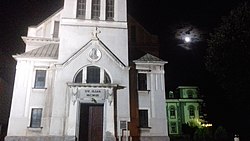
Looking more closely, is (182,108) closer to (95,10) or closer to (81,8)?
(95,10)

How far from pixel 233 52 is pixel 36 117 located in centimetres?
1748

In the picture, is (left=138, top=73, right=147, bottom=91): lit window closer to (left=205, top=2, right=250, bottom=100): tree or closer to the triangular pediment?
the triangular pediment

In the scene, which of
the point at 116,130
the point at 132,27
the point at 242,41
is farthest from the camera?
the point at 132,27

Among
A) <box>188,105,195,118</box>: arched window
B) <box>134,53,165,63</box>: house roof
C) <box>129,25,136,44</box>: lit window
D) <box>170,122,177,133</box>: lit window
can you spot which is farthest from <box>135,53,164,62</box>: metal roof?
<box>188,105,195,118</box>: arched window

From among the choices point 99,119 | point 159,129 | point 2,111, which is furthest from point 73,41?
point 2,111

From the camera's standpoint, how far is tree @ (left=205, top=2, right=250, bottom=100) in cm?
1927

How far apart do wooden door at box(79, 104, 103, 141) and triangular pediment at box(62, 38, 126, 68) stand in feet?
13.7

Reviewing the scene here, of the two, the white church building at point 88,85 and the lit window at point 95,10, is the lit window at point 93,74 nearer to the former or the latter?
the white church building at point 88,85

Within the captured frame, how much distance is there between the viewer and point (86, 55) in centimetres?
2253

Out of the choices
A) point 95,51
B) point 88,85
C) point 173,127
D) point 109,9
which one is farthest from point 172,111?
point 88,85

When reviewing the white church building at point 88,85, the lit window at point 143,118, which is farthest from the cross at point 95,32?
the lit window at point 143,118

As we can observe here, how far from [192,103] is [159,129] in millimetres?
36819

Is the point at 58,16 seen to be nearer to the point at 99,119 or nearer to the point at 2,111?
the point at 99,119

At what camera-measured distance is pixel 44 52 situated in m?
24.4
